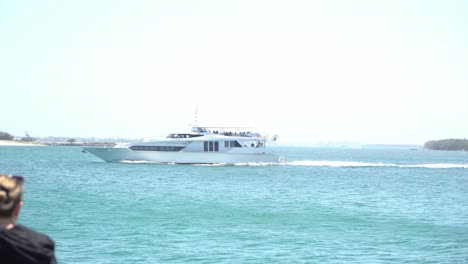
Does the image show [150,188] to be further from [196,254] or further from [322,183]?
[196,254]

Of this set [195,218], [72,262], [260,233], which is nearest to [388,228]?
[260,233]

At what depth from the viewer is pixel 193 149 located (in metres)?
72.6

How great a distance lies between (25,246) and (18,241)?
0.18ft

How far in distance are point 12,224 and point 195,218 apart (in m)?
23.6

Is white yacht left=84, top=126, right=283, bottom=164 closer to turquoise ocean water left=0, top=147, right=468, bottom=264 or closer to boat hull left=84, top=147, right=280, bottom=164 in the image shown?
boat hull left=84, top=147, right=280, bottom=164

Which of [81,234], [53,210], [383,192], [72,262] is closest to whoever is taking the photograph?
[72,262]

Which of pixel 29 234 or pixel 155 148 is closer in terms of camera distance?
pixel 29 234

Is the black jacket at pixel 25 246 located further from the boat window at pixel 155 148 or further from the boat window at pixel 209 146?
the boat window at pixel 209 146

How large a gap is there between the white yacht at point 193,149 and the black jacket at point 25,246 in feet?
220

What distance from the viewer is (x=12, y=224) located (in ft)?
13.8

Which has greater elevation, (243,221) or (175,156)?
(175,156)

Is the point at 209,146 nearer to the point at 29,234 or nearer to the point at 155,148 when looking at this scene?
the point at 155,148

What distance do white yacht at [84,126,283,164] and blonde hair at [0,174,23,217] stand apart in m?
67.3

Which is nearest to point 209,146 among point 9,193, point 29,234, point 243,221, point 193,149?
point 193,149
